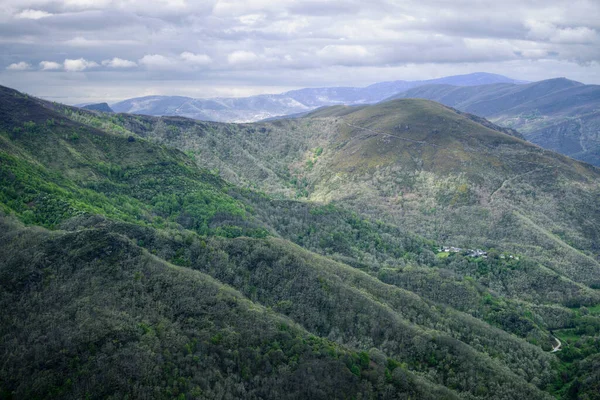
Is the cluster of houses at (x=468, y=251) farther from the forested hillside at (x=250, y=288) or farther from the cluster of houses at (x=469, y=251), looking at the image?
the forested hillside at (x=250, y=288)

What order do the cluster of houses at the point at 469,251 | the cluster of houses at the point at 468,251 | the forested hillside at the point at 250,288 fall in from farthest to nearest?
the cluster of houses at the point at 468,251, the cluster of houses at the point at 469,251, the forested hillside at the point at 250,288

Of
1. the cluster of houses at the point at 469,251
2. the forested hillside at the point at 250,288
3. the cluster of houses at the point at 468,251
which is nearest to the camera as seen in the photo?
the forested hillside at the point at 250,288

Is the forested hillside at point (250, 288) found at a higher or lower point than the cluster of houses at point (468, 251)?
higher

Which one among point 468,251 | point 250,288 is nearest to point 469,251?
point 468,251

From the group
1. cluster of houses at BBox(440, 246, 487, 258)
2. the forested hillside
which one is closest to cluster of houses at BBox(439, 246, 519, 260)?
cluster of houses at BBox(440, 246, 487, 258)

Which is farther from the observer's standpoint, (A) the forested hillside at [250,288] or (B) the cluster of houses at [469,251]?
(B) the cluster of houses at [469,251]

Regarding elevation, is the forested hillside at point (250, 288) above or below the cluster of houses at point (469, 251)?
above

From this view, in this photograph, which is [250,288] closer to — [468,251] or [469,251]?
[468,251]

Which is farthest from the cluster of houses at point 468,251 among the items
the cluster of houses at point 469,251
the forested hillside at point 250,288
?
the forested hillside at point 250,288

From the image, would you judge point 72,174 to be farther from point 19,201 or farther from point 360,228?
point 360,228
